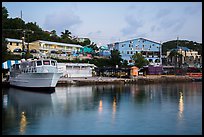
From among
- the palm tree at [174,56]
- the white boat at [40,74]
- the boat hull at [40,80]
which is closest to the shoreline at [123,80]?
the boat hull at [40,80]

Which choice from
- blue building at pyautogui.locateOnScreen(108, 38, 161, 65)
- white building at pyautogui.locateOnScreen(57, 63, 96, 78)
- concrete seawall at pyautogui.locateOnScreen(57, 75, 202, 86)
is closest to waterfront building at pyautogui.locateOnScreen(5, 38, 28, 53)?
white building at pyautogui.locateOnScreen(57, 63, 96, 78)

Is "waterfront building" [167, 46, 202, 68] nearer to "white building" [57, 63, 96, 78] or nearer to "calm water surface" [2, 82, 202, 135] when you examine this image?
"white building" [57, 63, 96, 78]

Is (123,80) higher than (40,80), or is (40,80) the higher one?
(40,80)

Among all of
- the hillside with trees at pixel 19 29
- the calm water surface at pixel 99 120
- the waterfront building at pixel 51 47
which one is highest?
the hillside with trees at pixel 19 29

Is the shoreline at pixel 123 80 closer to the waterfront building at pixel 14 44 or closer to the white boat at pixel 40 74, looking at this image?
the white boat at pixel 40 74

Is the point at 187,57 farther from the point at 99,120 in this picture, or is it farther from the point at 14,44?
the point at 99,120

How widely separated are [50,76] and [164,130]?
15.2 metres

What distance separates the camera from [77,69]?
39.2 metres

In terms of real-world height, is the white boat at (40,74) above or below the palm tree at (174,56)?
below

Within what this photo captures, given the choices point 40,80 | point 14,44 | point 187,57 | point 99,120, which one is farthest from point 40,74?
point 187,57

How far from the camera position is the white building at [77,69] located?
37.5 m

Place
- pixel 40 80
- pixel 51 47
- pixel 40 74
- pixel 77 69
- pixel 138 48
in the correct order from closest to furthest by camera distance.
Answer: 1. pixel 40 74
2. pixel 40 80
3. pixel 77 69
4. pixel 51 47
5. pixel 138 48

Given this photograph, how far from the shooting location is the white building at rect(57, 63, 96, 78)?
37531 millimetres

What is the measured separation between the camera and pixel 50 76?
23.9 meters
